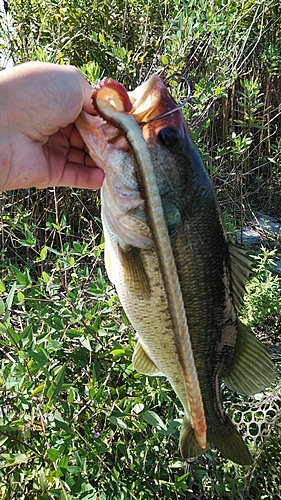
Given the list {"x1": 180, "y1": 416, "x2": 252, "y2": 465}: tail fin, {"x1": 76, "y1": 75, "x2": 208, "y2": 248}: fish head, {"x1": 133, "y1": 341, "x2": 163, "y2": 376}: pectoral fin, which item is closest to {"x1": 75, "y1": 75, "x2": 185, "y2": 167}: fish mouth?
{"x1": 76, "y1": 75, "x2": 208, "y2": 248}: fish head

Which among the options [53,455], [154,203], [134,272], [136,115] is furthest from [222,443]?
[136,115]

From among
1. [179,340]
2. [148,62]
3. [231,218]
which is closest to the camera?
[179,340]

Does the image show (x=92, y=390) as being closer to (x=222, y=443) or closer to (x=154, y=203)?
(x=222, y=443)

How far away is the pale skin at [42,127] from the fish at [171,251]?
11cm

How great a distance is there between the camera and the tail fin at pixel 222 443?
1755 millimetres

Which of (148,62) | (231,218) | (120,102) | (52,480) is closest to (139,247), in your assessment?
(120,102)

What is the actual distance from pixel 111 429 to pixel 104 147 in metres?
1.43

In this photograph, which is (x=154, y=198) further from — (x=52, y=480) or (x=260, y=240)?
(x=260, y=240)

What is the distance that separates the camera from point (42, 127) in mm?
1608

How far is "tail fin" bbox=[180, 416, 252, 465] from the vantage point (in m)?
1.75

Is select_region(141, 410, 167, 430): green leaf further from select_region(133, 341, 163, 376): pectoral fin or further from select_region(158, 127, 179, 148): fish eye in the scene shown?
select_region(158, 127, 179, 148): fish eye

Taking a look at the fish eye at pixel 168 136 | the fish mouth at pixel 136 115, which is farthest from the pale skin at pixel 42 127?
the fish eye at pixel 168 136

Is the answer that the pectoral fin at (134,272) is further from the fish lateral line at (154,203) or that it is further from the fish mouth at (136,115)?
the fish mouth at (136,115)

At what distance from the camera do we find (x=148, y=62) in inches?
153
